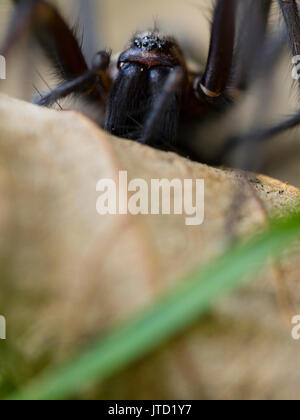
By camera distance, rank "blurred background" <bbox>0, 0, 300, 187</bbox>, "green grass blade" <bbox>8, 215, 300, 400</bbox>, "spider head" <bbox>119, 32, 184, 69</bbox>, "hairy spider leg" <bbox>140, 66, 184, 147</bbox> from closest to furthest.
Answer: "green grass blade" <bbox>8, 215, 300, 400</bbox> < "hairy spider leg" <bbox>140, 66, 184, 147</bbox> < "blurred background" <bbox>0, 0, 300, 187</bbox> < "spider head" <bbox>119, 32, 184, 69</bbox>

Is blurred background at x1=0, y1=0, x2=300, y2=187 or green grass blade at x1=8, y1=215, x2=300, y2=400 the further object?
blurred background at x1=0, y1=0, x2=300, y2=187

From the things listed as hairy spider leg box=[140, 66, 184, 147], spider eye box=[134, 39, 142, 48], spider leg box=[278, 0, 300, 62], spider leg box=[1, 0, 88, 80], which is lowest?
hairy spider leg box=[140, 66, 184, 147]

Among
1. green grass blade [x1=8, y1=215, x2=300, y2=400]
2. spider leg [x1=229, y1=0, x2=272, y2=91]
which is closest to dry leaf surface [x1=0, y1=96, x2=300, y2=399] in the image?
green grass blade [x1=8, y1=215, x2=300, y2=400]

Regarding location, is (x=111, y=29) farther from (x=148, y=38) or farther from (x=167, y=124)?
(x=167, y=124)

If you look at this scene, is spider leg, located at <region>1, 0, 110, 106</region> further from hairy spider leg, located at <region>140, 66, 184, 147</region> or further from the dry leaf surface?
the dry leaf surface

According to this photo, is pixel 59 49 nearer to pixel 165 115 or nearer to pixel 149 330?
pixel 165 115

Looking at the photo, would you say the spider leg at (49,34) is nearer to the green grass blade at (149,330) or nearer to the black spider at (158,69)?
the black spider at (158,69)

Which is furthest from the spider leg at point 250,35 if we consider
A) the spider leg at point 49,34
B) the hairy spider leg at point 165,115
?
the spider leg at point 49,34

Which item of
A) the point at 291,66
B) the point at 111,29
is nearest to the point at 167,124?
the point at 291,66
